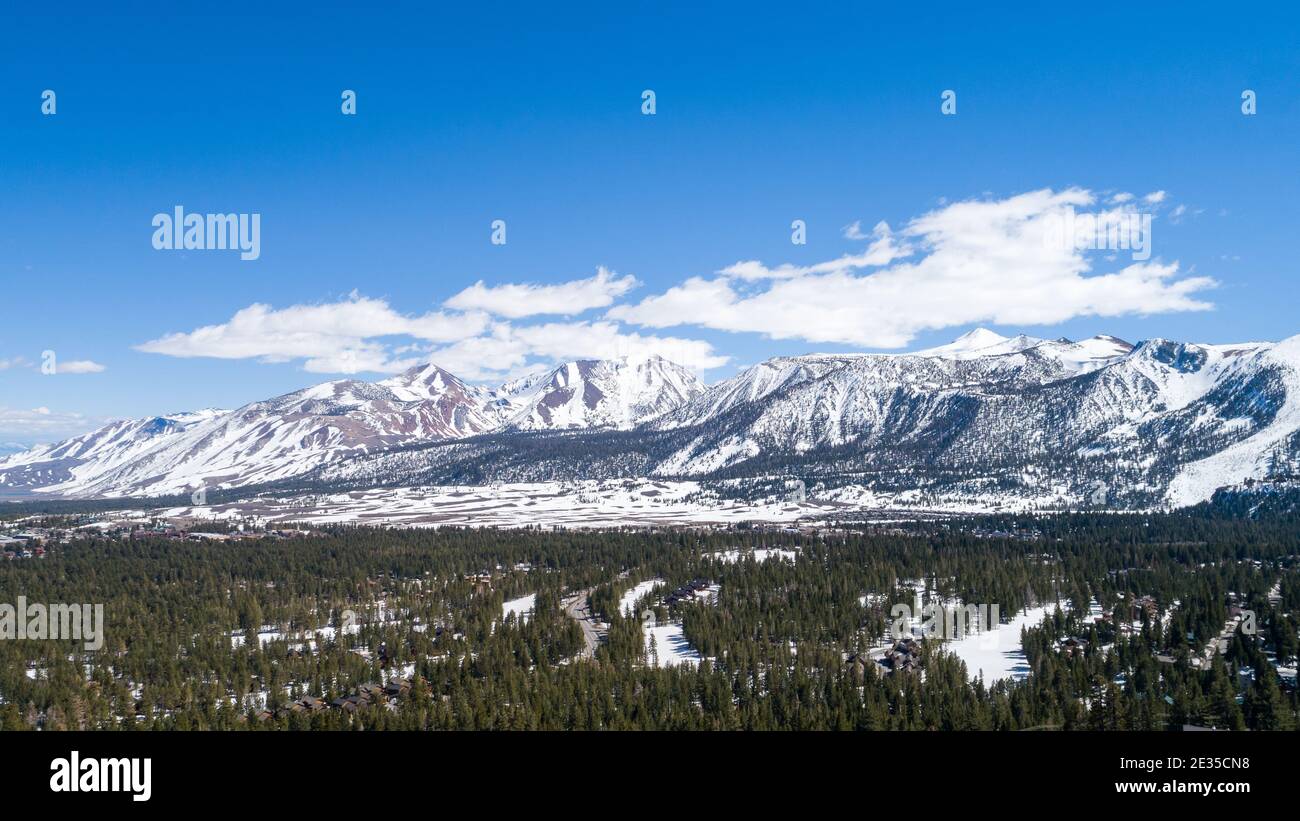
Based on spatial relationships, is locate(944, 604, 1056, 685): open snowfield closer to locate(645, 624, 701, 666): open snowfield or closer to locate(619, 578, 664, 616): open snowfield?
locate(645, 624, 701, 666): open snowfield

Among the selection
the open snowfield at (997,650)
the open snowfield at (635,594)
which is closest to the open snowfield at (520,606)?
the open snowfield at (635,594)

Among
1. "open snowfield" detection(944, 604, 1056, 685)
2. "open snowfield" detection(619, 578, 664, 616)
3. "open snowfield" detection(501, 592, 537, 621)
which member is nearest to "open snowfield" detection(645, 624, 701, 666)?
"open snowfield" detection(619, 578, 664, 616)

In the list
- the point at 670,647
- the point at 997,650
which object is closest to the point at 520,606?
the point at 670,647

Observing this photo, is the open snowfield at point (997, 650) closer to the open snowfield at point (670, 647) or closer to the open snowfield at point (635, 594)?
the open snowfield at point (670, 647)

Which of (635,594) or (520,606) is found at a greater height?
(520,606)

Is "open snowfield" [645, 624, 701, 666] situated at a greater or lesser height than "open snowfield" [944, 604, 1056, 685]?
greater

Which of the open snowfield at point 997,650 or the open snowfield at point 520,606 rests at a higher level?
the open snowfield at point 520,606

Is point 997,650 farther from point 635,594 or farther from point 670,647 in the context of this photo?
point 635,594

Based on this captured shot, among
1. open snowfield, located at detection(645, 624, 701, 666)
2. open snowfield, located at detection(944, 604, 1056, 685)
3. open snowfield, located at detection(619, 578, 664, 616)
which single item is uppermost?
open snowfield, located at detection(619, 578, 664, 616)
